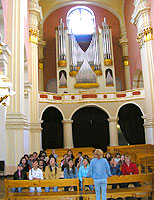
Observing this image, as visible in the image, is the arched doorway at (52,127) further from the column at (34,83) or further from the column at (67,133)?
the column at (34,83)

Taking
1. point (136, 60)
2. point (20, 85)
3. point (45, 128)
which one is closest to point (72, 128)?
point (45, 128)

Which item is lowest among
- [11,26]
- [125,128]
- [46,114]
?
[125,128]

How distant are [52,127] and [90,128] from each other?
3429 mm

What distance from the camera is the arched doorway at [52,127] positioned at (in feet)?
66.8

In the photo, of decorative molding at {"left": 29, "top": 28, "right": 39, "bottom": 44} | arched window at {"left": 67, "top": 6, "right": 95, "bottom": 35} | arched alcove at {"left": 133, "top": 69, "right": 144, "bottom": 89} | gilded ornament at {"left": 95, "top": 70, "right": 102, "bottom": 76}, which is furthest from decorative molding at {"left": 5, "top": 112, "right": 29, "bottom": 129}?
arched window at {"left": 67, "top": 6, "right": 95, "bottom": 35}

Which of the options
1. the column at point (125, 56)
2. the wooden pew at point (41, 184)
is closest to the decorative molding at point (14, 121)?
the wooden pew at point (41, 184)

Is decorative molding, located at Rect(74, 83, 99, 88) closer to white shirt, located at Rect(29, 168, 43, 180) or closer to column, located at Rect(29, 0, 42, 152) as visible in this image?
column, located at Rect(29, 0, 42, 152)

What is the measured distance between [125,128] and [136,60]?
6.18 meters

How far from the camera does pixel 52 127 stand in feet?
67.2

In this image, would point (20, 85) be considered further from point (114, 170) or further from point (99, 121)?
point (99, 121)

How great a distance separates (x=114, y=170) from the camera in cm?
639

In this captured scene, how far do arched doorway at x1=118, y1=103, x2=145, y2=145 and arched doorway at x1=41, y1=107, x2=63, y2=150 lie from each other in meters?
5.22

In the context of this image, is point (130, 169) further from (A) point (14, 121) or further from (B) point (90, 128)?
(B) point (90, 128)

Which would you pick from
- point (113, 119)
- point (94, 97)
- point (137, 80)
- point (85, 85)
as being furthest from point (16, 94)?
point (137, 80)
